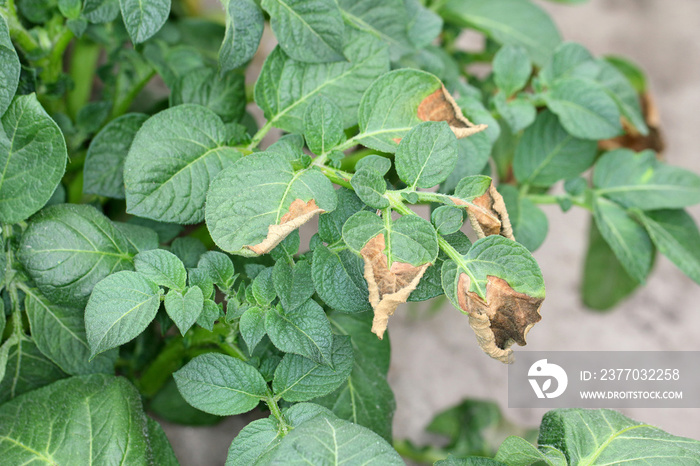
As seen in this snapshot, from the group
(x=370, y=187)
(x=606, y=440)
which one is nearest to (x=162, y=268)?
(x=370, y=187)

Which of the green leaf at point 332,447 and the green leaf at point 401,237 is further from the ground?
the green leaf at point 401,237

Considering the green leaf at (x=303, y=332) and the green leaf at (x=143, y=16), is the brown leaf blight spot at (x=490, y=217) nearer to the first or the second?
the green leaf at (x=303, y=332)

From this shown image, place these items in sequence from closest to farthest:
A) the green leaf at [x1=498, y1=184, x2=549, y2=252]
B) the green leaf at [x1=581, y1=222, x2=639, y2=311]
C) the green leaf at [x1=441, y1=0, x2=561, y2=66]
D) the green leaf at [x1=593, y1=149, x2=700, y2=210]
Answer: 1. the green leaf at [x1=498, y1=184, x2=549, y2=252]
2. the green leaf at [x1=593, y1=149, x2=700, y2=210]
3. the green leaf at [x1=441, y1=0, x2=561, y2=66]
4. the green leaf at [x1=581, y1=222, x2=639, y2=311]

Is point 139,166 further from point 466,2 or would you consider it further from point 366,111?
point 466,2

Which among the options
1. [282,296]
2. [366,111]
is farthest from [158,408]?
[366,111]

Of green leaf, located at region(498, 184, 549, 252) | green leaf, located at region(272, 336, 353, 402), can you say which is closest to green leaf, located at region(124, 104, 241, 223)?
green leaf, located at region(272, 336, 353, 402)

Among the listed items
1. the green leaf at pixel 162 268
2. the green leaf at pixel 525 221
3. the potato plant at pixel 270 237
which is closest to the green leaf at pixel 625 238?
the potato plant at pixel 270 237

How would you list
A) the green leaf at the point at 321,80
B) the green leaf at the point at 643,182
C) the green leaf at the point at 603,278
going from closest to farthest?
the green leaf at the point at 321,80, the green leaf at the point at 643,182, the green leaf at the point at 603,278

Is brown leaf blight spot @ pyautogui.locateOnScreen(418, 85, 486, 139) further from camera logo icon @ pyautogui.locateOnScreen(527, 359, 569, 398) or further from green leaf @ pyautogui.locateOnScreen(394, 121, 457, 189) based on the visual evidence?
camera logo icon @ pyautogui.locateOnScreen(527, 359, 569, 398)
